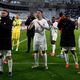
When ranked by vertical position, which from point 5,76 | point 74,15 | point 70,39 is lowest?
point 5,76

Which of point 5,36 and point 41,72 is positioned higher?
point 5,36

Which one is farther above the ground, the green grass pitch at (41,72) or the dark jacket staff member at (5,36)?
the dark jacket staff member at (5,36)

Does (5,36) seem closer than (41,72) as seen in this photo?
Yes

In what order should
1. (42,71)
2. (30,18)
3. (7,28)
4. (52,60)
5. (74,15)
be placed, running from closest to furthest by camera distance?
(7,28)
(42,71)
(52,60)
(30,18)
(74,15)

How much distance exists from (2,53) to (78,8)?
3899 inches

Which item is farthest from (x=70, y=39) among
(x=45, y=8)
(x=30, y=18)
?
(x=45, y=8)

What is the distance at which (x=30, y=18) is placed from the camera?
1920cm

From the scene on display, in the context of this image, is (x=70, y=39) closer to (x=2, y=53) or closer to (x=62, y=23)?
(x=62, y=23)

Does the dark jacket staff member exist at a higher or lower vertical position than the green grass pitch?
higher

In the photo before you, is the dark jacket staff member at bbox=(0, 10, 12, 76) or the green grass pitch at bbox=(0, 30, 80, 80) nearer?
the green grass pitch at bbox=(0, 30, 80, 80)

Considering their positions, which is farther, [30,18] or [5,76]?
[30,18]

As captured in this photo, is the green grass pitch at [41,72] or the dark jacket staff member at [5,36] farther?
the dark jacket staff member at [5,36]

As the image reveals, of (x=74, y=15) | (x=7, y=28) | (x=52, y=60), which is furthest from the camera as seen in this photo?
(x=74, y=15)

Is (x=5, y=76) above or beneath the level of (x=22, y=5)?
beneath
